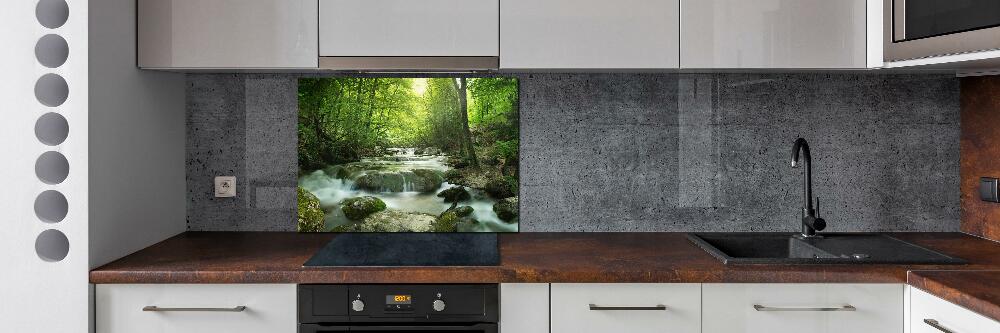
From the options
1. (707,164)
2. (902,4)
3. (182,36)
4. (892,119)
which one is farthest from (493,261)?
(892,119)

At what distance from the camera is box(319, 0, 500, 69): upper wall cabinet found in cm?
212

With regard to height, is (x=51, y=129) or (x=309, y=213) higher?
(x=51, y=129)

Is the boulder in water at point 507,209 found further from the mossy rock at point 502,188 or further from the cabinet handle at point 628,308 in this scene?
the cabinet handle at point 628,308

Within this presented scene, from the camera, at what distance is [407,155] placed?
2.52 metres

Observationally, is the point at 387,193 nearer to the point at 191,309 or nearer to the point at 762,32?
the point at 191,309

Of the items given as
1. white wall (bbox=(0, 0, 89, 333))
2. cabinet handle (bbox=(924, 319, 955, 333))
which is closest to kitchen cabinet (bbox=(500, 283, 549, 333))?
cabinet handle (bbox=(924, 319, 955, 333))

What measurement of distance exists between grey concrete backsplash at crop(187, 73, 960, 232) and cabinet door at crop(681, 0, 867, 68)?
37cm

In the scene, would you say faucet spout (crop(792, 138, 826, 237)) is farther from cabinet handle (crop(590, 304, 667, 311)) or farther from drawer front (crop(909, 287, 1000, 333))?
cabinet handle (crop(590, 304, 667, 311))

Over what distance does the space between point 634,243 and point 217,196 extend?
1.47 m

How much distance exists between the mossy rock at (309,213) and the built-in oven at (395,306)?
0.70 m

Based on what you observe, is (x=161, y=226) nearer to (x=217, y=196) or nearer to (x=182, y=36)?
(x=217, y=196)

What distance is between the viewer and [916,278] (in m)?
1.78

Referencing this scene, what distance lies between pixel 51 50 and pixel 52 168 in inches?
12.6

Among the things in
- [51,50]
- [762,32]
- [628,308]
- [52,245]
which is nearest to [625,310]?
[628,308]
